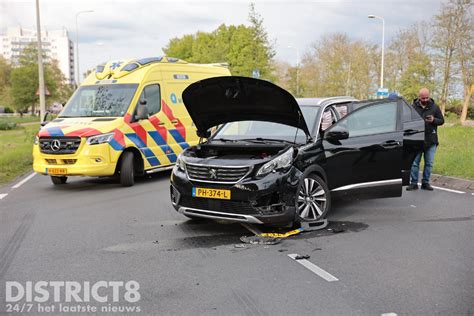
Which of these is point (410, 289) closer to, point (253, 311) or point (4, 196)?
point (253, 311)

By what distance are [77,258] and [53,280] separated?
66cm

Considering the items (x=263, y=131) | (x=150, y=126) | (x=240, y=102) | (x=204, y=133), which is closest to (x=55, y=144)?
(x=150, y=126)

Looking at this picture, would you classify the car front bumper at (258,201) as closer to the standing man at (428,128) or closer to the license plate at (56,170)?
the standing man at (428,128)

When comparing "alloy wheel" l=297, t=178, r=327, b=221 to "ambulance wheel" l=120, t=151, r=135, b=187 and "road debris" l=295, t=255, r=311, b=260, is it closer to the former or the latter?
"road debris" l=295, t=255, r=311, b=260

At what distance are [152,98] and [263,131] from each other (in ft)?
14.6

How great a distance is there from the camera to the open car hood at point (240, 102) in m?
6.30

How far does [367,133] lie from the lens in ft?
23.1

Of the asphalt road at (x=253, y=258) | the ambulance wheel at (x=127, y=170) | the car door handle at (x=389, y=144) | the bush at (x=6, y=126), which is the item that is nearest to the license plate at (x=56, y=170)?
the ambulance wheel at (x=127, y=170)

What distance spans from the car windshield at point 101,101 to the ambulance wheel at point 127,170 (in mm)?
876

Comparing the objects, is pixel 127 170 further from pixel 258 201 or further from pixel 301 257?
pixel 301 257

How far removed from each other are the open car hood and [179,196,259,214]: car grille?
4.96 ft

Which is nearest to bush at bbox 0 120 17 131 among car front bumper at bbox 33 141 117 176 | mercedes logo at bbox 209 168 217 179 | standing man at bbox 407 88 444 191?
car front bumper at bbox 33 141 117 176

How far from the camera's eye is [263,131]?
275 inches

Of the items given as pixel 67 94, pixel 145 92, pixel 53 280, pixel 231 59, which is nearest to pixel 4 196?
pixel 145 92
